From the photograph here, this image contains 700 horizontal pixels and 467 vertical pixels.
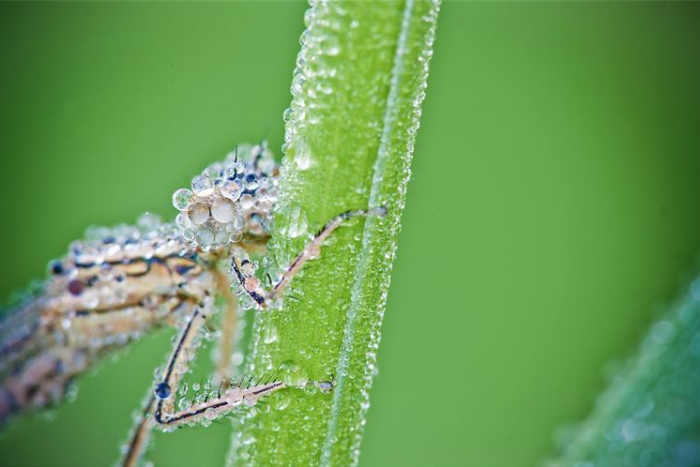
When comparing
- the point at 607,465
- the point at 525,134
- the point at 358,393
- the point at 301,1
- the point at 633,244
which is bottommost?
the point at 607,465

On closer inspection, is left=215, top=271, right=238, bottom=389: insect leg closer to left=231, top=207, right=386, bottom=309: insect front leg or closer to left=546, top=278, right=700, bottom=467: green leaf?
left=231, top=207, right=386, bottom=309: insect front leg

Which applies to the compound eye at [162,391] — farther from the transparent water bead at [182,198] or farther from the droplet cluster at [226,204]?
the transparent water bead at [182,198]

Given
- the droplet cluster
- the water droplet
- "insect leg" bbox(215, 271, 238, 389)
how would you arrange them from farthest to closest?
"insect leg" bbox(215, 271, 238, 389)
the droplet cluster
the water droplet

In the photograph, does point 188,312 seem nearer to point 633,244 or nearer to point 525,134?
point 525,134

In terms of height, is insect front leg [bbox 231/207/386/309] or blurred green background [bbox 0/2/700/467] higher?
blurred green background [bbox 0/2/700/467]

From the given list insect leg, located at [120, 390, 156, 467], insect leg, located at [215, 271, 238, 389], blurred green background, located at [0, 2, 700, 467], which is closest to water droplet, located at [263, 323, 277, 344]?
insect leg, located at [120, 390, 156, 467]

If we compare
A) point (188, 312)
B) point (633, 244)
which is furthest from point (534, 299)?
point (188, 312)
